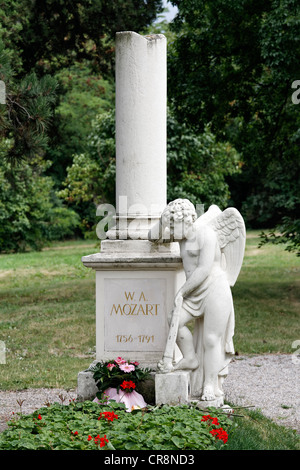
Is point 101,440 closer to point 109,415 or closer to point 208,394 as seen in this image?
point 109,415

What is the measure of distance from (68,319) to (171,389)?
6134 mm

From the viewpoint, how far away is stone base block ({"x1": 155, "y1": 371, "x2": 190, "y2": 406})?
5570 millimetres

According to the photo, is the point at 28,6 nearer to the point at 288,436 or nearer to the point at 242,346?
the point at 242,346

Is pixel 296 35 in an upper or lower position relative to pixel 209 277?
upper

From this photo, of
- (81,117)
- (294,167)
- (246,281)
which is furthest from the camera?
(81,117)

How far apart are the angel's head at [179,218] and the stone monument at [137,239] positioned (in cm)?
32

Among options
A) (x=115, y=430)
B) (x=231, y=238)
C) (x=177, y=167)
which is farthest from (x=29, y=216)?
(x=115, y=430)

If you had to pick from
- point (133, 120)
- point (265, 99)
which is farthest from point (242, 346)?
point (265, 99)

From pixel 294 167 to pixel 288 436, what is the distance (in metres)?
17.0

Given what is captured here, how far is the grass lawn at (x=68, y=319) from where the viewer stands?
836 cm

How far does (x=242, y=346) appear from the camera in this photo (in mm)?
9602
